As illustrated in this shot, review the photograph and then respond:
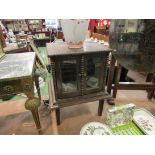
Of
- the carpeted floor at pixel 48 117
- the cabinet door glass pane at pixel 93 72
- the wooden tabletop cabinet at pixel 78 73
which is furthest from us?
the carpeted floor at pixel 48 117

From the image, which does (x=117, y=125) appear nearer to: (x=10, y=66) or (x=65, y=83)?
(x=65, y=83)

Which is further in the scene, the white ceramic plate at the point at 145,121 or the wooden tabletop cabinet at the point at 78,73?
Result: the white ceramic plate at the point at 145,121

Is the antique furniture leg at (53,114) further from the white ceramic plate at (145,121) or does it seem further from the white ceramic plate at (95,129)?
the white ceramic plate at (145,121)

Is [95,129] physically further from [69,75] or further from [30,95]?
[30,95]

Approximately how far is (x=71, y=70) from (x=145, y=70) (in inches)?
26.5

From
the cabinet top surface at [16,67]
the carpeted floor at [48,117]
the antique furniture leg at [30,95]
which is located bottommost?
the carpeted floor at [48,117]

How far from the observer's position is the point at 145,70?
4.02 feet

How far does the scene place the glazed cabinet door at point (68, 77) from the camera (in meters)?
1.13

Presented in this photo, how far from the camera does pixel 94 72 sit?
130 centimetres

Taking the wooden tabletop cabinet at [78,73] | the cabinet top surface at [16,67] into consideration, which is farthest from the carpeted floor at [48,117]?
the cabinet top surface at [16,67]

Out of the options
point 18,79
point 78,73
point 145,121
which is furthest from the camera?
point 145,121

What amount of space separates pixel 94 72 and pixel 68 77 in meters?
0.26

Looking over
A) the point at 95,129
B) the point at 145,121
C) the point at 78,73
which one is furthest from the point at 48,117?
the point at 145,121

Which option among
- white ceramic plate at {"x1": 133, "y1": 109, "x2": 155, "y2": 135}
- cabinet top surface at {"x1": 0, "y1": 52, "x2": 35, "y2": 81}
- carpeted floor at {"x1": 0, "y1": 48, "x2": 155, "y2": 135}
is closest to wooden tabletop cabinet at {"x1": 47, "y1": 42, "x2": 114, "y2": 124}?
cabinet top surface at {"x1": 0, "y1": 52, "x2": 35, "y2": 81}
